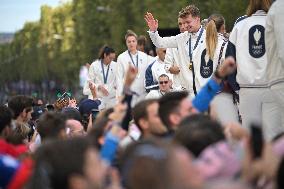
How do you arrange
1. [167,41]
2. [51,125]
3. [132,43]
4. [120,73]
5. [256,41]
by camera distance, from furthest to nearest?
[120,73] → [132,43] → [167,41] → [256,41] → [51,125]

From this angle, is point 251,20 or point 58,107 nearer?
point 251,20

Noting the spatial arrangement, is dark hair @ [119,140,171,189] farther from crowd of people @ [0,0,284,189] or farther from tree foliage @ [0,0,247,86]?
tree foliage @ [0,0,247,86]

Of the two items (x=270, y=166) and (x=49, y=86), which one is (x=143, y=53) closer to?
(x=270, y=166)

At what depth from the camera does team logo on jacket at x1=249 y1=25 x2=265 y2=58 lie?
43.2 feet

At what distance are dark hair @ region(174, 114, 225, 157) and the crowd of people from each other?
1 cm

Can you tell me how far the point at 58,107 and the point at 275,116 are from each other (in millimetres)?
6943

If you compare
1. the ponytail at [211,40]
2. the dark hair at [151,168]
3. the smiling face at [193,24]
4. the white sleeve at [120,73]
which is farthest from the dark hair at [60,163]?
the white sleeve at [120,73]

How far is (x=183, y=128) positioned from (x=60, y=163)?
1806 mm

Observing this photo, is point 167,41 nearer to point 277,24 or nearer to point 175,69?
point 175,69

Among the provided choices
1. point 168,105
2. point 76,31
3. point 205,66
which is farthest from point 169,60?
point 76,31

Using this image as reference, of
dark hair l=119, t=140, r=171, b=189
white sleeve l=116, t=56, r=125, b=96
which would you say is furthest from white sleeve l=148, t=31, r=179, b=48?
dark hair l=119, t=140, r=171, b=189

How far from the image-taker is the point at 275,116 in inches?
501

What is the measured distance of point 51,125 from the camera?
1026cm

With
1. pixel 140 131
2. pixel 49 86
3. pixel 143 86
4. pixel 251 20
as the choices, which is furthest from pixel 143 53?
pixel 49 86
